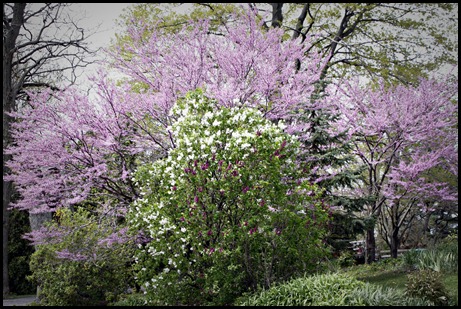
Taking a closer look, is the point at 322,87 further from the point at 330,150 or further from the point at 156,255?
the point at 156,255

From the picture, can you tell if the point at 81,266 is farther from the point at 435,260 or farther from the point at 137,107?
the point at 435,260

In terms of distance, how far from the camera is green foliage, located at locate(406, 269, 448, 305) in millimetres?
5754

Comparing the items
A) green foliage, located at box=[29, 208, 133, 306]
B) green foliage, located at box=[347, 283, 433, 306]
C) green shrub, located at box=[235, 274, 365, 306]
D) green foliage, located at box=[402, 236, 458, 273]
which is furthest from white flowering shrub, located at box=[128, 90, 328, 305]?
green foliage, located at box=[402, 236, 458, 273]

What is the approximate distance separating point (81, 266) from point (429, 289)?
249 inches

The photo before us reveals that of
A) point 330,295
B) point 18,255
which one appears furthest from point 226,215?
point 18,255

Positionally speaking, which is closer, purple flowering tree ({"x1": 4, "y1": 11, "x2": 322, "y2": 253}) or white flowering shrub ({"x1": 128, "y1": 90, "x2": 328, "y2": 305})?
white flowering shrub ({"x1": 128, "y1": 90, "x2": 328, "y2": 305})

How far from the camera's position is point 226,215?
20.5 feet

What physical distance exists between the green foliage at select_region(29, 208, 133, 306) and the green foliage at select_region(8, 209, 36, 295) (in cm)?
653

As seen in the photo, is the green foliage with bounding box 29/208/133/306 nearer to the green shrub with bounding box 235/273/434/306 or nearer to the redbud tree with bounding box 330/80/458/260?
the green shrub with bounding box 235/273/434/306

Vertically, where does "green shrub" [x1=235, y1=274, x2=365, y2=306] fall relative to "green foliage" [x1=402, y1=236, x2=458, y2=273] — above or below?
above

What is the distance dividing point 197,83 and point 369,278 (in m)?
5.18

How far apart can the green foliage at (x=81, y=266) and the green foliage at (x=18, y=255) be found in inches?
257

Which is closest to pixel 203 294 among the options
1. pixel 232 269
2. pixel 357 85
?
pixel 232 269

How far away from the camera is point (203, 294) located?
6316mm
